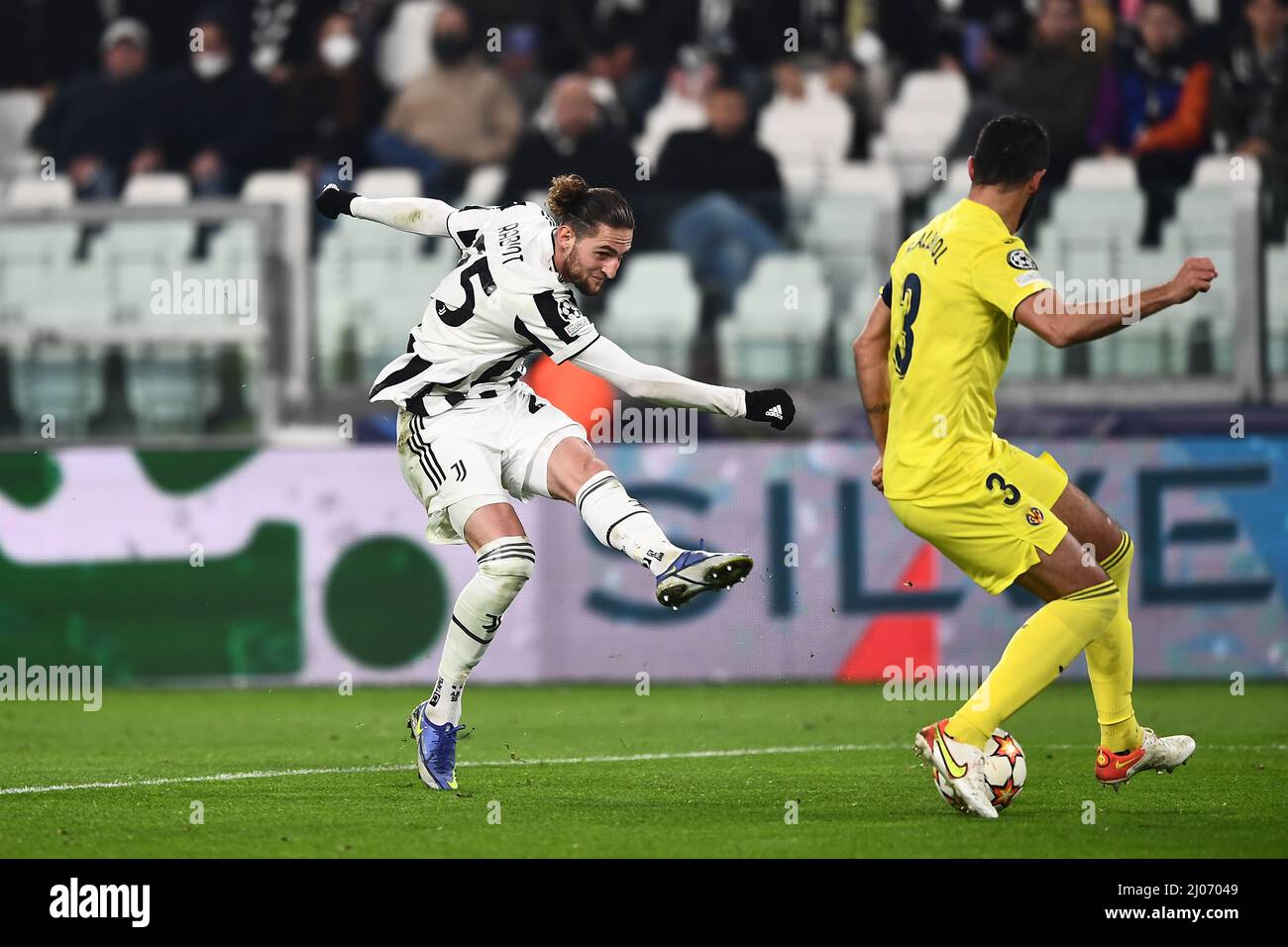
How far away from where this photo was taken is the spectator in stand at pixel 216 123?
14758mm

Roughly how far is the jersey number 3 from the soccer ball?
4.01ft

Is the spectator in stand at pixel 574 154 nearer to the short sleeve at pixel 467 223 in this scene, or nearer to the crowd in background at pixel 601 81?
the crowd in background at pixel 601 81

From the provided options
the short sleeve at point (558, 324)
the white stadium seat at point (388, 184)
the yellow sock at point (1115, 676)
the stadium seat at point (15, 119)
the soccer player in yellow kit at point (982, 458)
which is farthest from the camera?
the stadium seat at point (15, 119)

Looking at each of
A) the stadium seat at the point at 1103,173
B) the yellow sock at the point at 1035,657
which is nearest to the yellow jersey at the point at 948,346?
the yellow sock at the point at 1035,657

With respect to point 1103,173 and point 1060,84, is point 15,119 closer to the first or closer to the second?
point 1060,84

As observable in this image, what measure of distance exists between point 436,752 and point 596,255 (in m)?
1.83

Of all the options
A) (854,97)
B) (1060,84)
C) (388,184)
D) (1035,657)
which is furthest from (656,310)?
(1035,657)

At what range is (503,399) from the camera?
298 inches

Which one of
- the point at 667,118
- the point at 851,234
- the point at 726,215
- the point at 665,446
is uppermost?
the point at 667,118

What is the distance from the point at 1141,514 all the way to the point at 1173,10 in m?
4.32

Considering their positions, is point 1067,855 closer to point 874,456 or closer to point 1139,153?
point 874,456

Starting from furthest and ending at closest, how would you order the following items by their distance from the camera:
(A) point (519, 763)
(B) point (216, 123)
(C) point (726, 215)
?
(B) point (216, 123) < (C) point (726, 215) < (A) point (519, 763)

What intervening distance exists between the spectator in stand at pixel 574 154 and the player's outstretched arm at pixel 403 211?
5237 millimetres
